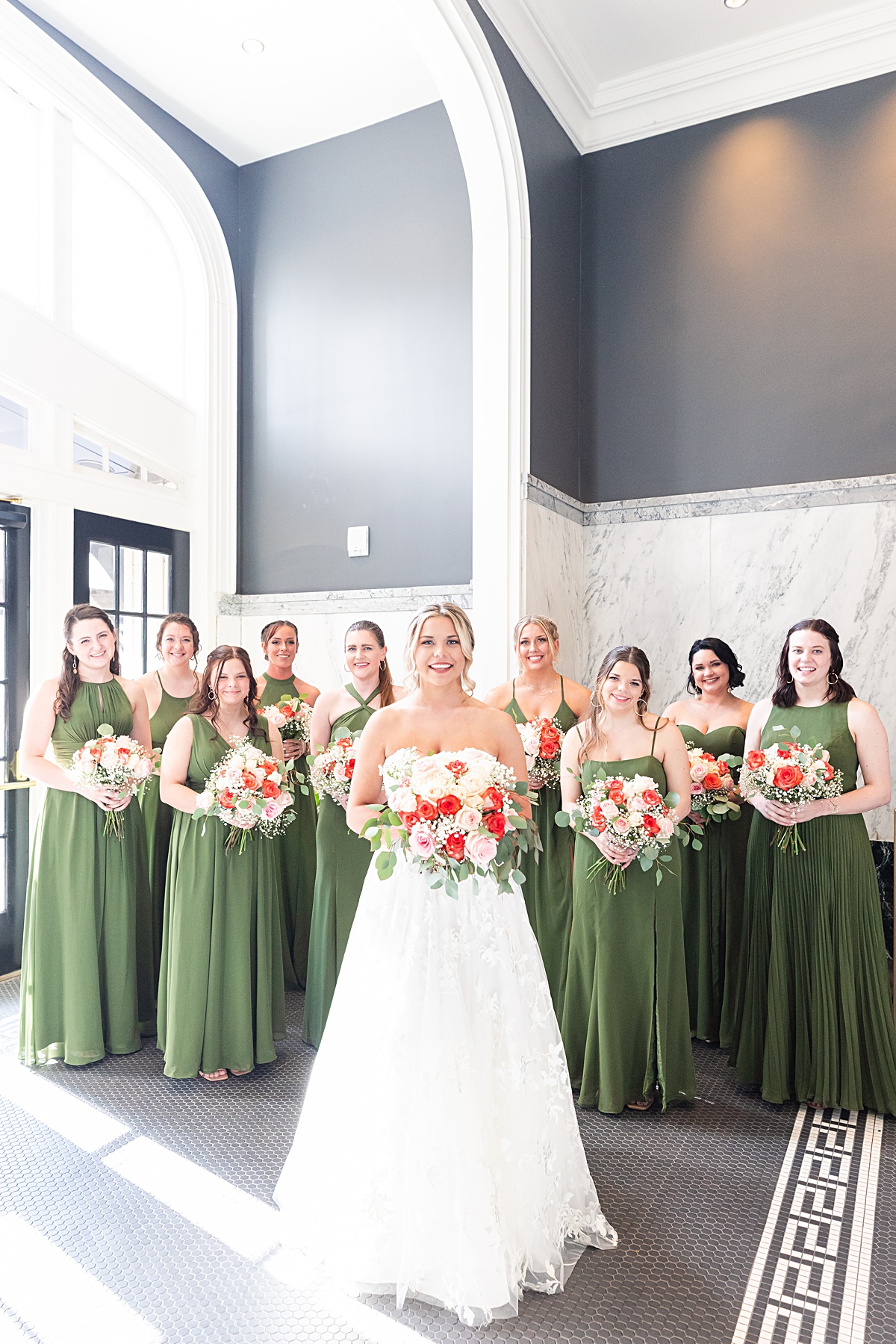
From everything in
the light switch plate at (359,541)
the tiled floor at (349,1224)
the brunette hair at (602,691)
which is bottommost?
the tiled floor at (349,1224)

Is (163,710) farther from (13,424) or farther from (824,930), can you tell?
(824,930)

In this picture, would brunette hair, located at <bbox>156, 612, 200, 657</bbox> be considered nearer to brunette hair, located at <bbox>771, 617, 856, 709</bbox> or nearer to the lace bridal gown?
the lace bridal gown

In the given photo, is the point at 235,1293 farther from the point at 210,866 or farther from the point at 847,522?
the point at 847,522

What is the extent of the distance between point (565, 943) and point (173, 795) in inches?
78.5

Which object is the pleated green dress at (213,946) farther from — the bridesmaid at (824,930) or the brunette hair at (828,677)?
the brunette hair at (828,677)

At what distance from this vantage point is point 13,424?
205 inches

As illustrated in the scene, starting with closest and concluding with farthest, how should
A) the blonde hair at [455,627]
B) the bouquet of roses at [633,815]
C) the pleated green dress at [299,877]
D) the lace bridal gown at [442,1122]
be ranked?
the lace bridal gown at [442,1122] → the blonde hair at [455,627] → the bouquet of roses at [633,815] → the pleated green dress at [299,877]

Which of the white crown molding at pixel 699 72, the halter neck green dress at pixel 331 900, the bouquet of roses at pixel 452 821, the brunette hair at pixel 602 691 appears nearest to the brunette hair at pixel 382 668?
the halter neck green dress at pixel 331 900

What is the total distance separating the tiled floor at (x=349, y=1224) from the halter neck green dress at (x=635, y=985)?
14 centimetres

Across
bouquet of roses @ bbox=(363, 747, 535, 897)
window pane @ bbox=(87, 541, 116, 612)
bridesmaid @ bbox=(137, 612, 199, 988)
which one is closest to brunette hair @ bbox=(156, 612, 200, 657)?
bridesmaid @ bbox=(137, 612, 199, 988)

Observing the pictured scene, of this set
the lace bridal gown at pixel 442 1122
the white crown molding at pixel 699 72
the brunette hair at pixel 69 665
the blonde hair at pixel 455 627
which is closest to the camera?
the lace bridal gown at pixel 442 1122

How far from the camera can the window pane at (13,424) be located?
516 centimetres

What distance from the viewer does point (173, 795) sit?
3863 mm

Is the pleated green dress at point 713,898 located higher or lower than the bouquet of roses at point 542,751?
lower
